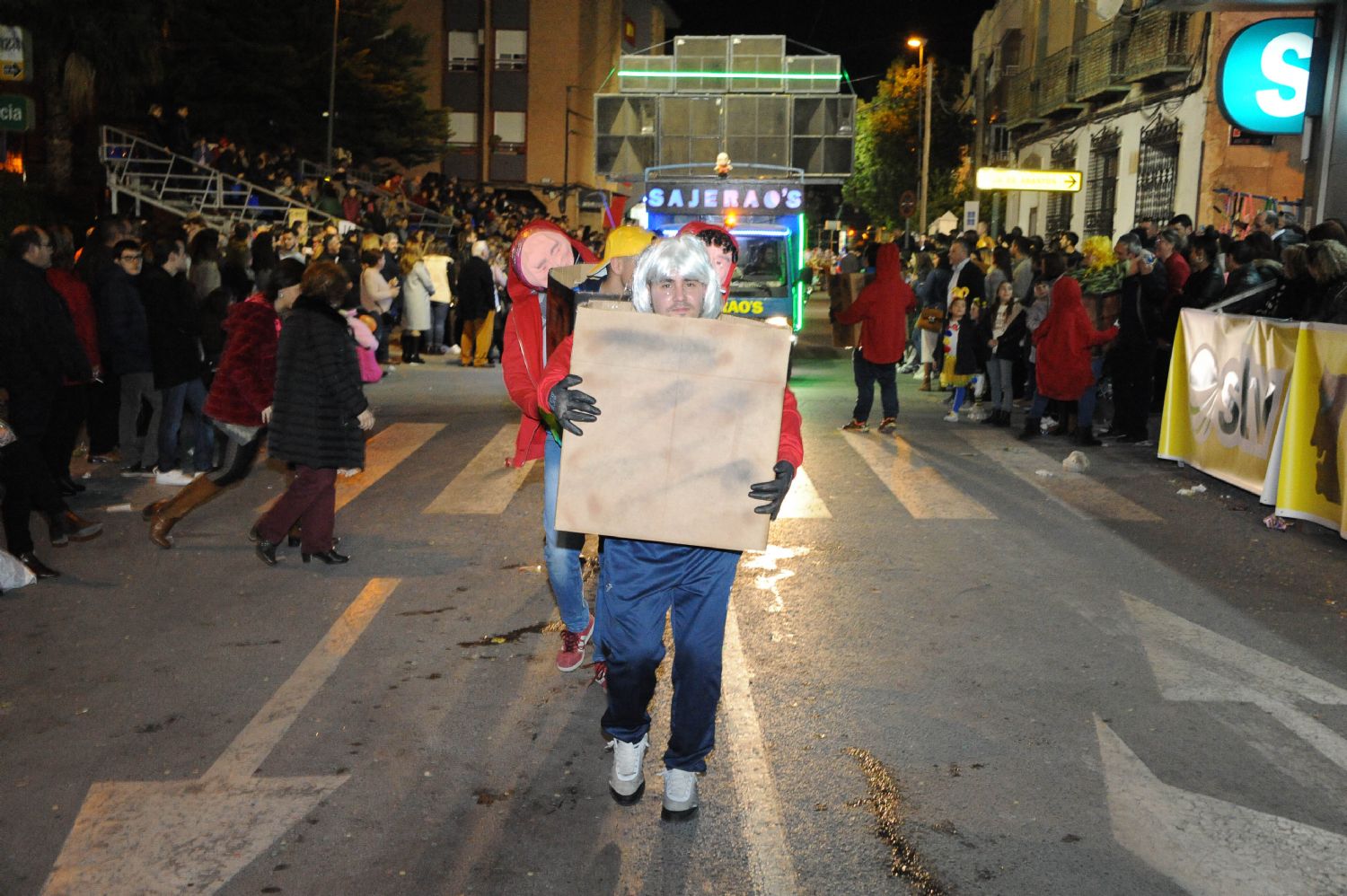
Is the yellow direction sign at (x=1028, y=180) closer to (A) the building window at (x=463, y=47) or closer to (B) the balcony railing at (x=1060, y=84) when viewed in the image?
(B) the balcony railing at (x=1060, y=84)

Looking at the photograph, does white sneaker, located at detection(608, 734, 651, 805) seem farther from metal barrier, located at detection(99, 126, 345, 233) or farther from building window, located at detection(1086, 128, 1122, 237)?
building window, located at detection(1086, 128, 1122, 237)

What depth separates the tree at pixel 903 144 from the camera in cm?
4969

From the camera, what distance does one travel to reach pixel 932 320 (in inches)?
662

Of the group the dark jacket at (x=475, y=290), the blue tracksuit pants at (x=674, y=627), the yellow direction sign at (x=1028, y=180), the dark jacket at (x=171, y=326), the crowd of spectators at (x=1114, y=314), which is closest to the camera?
the blue tracksuit pants at (x=674, y=627)

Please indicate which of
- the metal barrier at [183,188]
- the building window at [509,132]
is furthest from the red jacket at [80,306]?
the building window at [509,132]

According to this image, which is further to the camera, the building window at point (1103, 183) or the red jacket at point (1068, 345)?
the building window at point (1103, 183)

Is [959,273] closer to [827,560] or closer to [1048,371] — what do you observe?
[1048,371]

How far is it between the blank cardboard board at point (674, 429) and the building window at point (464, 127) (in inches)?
2385

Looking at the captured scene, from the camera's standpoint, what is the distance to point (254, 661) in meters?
5.79

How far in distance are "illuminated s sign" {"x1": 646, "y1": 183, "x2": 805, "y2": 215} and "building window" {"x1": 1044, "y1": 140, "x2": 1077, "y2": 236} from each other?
13632mm

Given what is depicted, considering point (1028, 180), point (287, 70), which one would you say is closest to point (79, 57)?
point (287, 70)

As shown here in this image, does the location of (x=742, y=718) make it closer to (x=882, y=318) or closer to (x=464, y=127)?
(x=882, y=318)

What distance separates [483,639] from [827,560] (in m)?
2.49

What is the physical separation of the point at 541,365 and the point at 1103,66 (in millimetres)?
24443
